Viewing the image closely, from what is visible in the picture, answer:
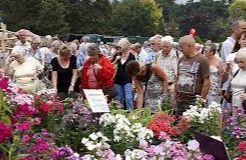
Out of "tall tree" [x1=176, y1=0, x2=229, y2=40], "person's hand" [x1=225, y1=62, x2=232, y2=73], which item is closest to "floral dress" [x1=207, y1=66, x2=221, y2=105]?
"person's hand" [x1=225, y1=62, x2=232, y2=73]

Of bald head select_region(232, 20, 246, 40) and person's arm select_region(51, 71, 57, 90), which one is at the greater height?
bald head select_region(232, 20, 246, 40)

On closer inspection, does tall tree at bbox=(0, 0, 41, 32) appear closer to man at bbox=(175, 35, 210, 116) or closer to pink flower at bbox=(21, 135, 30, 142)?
man at bbox=(175, 35, 210, 116)

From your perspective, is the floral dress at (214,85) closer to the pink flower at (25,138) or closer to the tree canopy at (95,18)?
the pink flower at (25,138)

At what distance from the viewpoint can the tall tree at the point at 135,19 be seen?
9288 centimetres

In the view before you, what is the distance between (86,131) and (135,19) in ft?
295

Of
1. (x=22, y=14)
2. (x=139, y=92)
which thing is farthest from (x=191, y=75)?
(x=22, y=14)

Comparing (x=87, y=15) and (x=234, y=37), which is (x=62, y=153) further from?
(x=87, y=15)

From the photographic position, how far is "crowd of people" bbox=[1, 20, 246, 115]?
282 inches

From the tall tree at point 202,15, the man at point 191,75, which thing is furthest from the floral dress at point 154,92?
the tall tree at point 202,15

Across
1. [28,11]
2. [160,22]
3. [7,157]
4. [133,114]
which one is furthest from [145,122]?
[160,22]

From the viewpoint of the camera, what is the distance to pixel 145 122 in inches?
246

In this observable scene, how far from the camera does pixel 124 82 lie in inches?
380

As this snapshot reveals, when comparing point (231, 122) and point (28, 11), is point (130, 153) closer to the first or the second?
point (231, 122)

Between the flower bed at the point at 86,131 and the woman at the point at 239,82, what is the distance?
2.42ft
